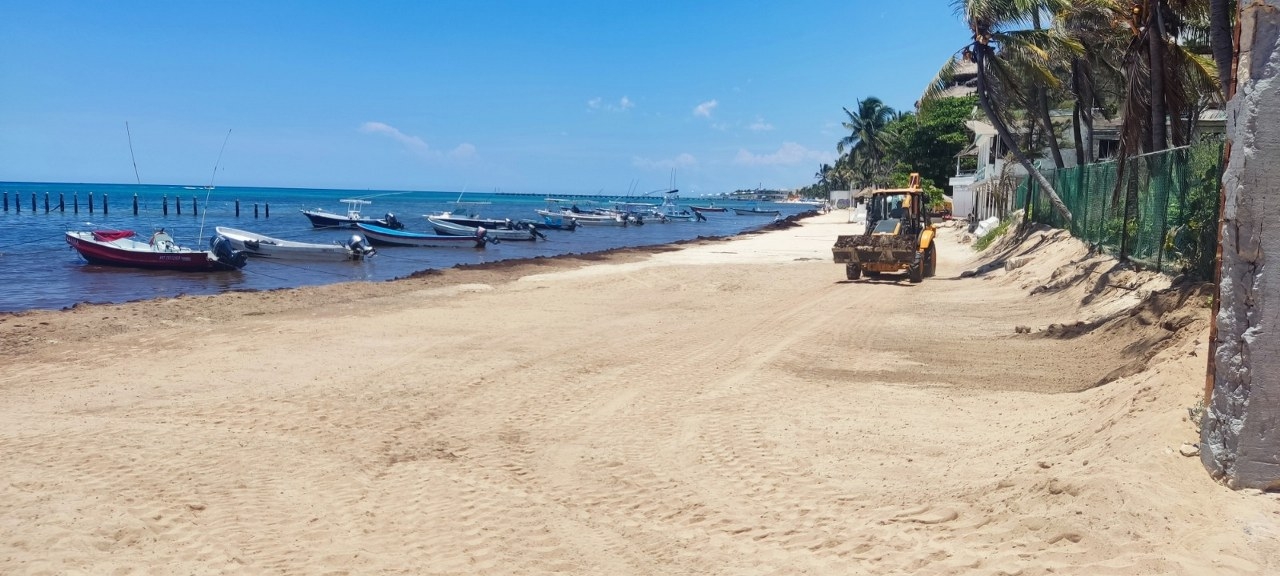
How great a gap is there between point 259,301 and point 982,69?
55.0 feet

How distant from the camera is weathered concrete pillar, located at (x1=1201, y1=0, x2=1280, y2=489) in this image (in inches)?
180

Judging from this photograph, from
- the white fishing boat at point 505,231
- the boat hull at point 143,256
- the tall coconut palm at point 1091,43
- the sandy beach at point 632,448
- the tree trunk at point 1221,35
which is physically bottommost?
the sandy beach at point 632,448

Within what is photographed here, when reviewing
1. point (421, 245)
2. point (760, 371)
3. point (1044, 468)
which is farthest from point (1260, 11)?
point (421, 245)

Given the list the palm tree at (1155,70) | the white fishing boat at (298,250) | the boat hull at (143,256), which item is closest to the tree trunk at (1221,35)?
the palm tree at (1155,70)

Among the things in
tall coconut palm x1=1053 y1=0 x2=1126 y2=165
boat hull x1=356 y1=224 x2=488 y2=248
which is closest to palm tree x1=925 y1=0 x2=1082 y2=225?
tall coconut palm x1=1053 y1=0 x2=1126 y2=165

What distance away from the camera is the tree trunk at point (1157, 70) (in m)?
14.6

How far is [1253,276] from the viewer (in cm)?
463

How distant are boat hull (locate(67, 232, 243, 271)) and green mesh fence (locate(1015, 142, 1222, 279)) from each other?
23.7 m

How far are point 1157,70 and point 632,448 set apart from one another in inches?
491

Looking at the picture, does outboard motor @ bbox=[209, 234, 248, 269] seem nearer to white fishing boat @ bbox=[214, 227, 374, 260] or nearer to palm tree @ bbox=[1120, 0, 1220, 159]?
white fishing boat @ bbox=[214, 227, 374, 260]

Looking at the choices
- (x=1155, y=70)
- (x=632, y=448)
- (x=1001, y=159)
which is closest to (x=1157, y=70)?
(x=1155, y=70)

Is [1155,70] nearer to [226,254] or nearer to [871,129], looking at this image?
[226,254]

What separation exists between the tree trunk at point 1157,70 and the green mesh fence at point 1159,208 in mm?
891

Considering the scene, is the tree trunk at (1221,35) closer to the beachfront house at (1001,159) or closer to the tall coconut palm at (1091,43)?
the tall coconut palm at (1091,43)
